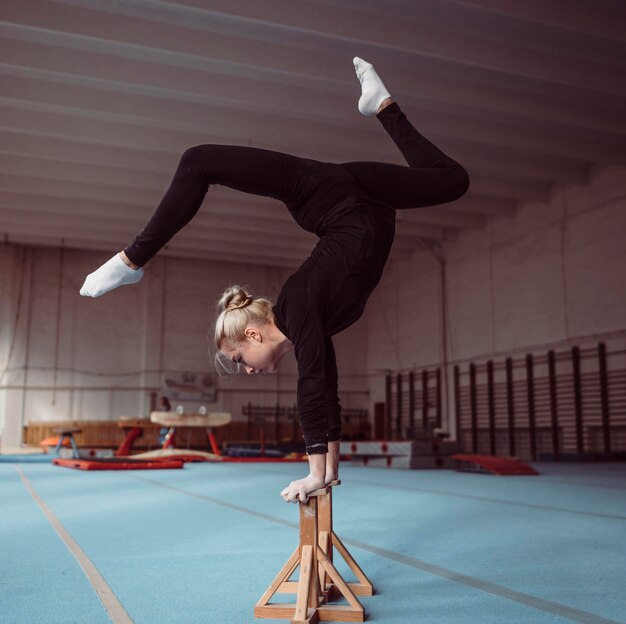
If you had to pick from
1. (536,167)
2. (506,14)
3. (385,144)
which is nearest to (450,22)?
(506,14)

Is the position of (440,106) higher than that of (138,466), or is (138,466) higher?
(440,106)

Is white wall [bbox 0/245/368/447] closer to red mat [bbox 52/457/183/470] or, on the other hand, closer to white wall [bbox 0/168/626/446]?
white wall [bbox 0/168/626/446]

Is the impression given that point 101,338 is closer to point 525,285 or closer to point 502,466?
point 525,285

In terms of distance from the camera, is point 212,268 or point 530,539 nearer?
point 530,539

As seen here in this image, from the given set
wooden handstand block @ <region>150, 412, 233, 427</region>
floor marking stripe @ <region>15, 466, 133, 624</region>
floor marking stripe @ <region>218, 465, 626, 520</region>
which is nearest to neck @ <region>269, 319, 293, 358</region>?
floor marking stripe @ <region>15, 466, 133, 624</region>

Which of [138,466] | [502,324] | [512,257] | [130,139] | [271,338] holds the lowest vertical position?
[138,466]

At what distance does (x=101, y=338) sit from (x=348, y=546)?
15661 millimetres

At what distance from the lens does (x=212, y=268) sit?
61.9 ft

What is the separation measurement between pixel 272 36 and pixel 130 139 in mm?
3594

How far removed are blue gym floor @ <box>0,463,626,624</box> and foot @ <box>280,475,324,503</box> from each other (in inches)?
15.2

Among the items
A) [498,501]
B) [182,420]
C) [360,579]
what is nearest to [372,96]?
[360,579]

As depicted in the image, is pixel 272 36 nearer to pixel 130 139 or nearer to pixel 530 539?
pixel 130 139

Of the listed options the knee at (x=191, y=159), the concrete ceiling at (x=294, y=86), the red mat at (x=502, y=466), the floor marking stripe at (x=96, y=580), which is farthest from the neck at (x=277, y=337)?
the red mat at (x=502, y=466)

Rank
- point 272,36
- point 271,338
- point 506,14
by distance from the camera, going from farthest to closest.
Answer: point 272,36 → point 506,14 → point 271,338
